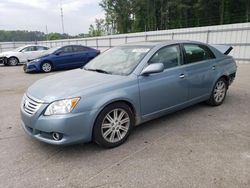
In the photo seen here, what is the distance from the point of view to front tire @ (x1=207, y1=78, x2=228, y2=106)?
186 inches

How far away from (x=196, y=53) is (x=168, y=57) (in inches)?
32.0

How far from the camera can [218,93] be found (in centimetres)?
483

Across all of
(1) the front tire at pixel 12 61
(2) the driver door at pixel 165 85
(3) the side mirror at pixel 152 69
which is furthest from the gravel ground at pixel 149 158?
(1) the front tire at pixel 12 61

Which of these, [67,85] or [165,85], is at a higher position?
[67,85]

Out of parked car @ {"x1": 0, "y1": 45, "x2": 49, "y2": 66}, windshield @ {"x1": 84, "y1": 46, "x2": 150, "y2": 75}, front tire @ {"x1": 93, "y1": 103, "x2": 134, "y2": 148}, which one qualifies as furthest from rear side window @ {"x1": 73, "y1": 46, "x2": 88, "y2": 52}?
front tire @ {"x1": 93, "y1": 103, "x2": 134, "y2": 148}

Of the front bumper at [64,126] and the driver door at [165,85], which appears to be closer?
the front bumper at [64,126]

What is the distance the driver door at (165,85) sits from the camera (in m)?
3.46

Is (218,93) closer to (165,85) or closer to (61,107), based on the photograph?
(165,85)

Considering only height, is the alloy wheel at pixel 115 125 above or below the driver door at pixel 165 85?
below

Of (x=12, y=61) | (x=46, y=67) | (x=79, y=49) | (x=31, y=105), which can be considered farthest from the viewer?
(x=12, y=61)

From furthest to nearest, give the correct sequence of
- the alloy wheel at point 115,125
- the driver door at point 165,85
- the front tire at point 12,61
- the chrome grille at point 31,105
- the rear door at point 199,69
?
the front tire at point 12,61, the rear door at point 199,69, the driver door at point 165,85, the alloy wheel at point 115,125, the chrome grille at point 31,105

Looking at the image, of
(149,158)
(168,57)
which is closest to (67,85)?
Answer: (149,158)

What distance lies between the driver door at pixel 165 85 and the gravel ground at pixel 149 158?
1.34ft

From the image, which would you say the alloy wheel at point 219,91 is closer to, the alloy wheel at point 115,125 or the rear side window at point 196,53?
the rear side window at point 196,53
